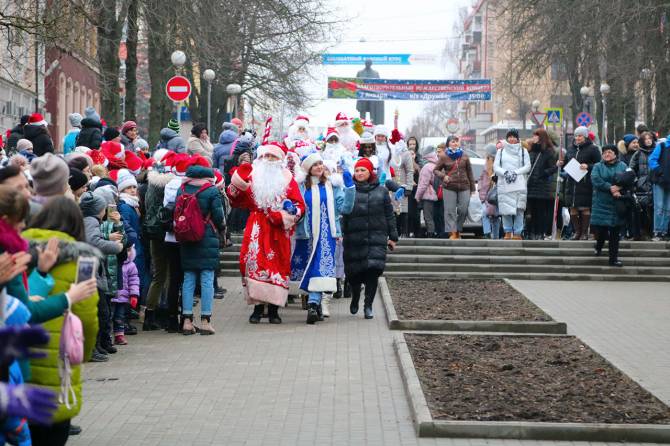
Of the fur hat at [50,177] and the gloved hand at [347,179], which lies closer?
the fur hat at [50,177]

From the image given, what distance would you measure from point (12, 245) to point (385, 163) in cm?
1470

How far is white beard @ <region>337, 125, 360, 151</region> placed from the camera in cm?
1706

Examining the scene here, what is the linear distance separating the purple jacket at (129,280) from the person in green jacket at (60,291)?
5.97m

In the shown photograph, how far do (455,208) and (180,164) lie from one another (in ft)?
33.2

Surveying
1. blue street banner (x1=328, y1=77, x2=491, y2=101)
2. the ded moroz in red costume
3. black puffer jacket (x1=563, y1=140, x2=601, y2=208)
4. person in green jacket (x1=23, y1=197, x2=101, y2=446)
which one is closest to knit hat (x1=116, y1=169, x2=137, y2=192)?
the ded moroz in red costume

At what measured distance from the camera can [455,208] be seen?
22.4m

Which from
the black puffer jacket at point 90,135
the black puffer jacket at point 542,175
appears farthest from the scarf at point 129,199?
the black puffer jacket at point 542,175

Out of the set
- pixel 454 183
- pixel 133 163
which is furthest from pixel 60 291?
pixel 454 183

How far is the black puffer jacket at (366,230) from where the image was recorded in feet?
46.5

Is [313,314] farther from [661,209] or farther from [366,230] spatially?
[661,209]

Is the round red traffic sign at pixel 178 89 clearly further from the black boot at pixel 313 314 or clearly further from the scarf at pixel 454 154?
the black boot at pixel 313 314

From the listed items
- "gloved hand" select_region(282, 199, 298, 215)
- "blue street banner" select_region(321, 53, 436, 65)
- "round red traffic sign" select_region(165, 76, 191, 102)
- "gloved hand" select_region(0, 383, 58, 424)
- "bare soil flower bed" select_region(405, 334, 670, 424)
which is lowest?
"bare soil flower bed" select_region(405, 334, 670, 424)

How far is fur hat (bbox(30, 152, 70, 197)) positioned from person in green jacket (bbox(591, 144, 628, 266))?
1368 cm

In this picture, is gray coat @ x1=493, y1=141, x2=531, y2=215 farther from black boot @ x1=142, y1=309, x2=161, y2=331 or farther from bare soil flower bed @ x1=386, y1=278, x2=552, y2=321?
black boot @ x1=142, y1=309, x2=161, y2=331
